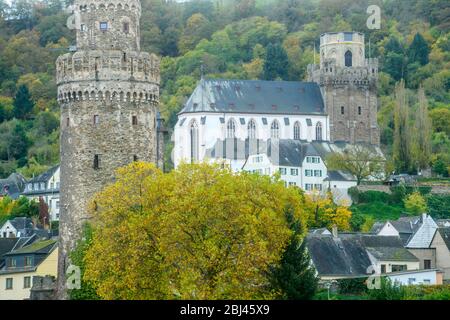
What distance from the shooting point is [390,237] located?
8875cm

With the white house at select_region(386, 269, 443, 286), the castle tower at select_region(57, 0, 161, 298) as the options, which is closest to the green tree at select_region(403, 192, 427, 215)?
the white house at select_region(386, 269, 443, 286)

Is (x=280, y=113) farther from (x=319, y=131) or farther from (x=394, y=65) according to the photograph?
(x=394, y=65)

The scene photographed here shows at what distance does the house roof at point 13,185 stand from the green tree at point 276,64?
→ 47317 millimetres

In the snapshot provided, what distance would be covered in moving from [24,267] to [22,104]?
94.2 meters

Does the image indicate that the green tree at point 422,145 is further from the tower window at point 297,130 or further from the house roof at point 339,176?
the tower window at point 297,130

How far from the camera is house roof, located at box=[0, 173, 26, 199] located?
472 ft

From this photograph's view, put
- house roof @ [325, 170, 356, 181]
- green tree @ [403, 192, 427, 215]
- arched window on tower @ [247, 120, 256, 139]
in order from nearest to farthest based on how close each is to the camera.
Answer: green tree @ [403, 192, 427, 215], house roof @ [325, 170, 356, 181], arched window on tower @ [247, 120, 256, 139]

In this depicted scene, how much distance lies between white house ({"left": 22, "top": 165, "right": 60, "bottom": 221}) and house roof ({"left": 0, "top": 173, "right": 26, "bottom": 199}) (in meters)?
2.20

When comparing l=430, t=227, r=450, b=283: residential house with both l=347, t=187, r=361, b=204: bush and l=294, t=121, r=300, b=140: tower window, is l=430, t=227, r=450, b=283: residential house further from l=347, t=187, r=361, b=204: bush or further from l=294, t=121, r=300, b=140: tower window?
l=294, t=121, r=300, b=140: tower window

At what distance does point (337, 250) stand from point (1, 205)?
5222 centimetres

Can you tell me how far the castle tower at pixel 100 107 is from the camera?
65.2m

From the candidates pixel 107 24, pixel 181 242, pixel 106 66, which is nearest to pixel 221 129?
pixel 107 24

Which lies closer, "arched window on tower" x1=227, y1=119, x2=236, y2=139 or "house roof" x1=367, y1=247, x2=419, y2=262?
"house roof" x1=367, y1=247, x2=419, y2=262

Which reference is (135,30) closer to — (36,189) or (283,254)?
(283,254)
